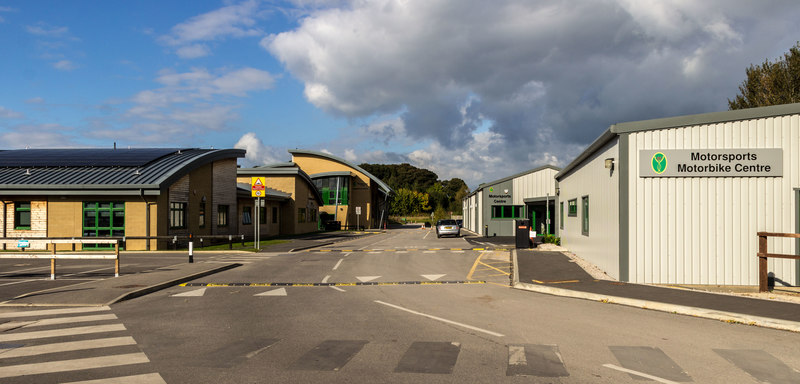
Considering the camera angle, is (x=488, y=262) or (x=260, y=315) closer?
(x=260, y=315)

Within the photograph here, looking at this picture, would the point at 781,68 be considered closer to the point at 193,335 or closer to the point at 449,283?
the point at 449,283

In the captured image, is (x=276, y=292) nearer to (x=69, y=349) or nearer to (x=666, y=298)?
(x=69, y=349)

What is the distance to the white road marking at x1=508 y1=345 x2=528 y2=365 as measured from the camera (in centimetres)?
653

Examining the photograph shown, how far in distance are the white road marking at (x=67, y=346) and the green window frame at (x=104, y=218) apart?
23620 mm

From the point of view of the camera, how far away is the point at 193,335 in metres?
8.28

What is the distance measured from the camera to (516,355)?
6875 mm

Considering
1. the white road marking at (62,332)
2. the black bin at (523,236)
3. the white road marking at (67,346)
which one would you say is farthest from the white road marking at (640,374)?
the black bin at (523,236)

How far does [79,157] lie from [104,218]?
26.5 ft

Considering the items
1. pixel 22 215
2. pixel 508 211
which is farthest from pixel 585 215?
pixel 22 215

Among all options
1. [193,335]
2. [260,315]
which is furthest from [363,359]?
[260,315]

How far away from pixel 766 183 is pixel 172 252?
25.7m

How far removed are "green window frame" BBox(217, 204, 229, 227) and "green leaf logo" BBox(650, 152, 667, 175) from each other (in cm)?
2924

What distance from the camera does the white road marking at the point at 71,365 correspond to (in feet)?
20.1

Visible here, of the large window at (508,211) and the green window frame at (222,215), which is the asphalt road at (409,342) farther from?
the large window at (508,211)
